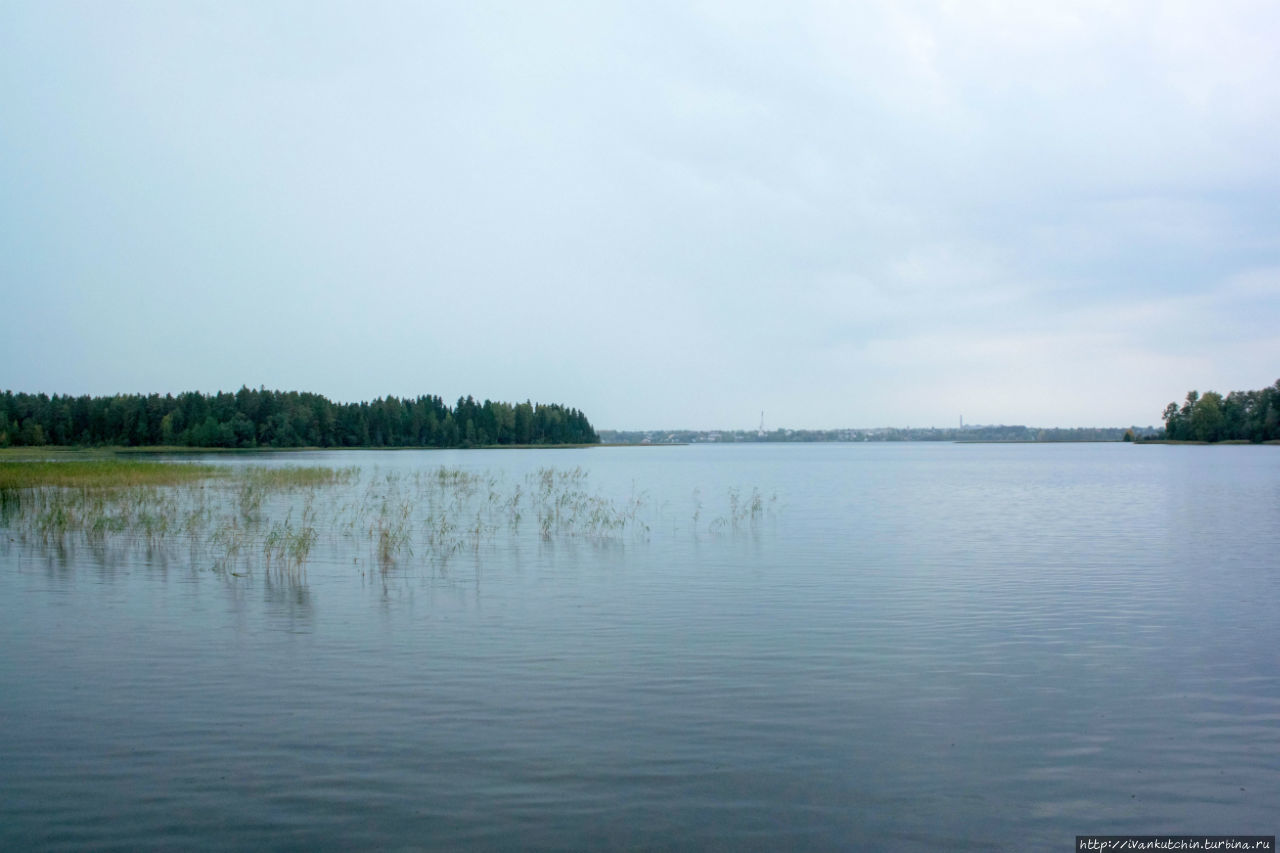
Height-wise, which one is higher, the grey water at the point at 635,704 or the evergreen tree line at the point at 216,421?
the evergreen tree line at the point at 216,421

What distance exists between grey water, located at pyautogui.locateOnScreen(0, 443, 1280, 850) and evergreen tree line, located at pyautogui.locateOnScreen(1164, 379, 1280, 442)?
145063 mm

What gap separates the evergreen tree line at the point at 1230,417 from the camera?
137500 mm

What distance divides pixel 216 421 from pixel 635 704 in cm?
14217

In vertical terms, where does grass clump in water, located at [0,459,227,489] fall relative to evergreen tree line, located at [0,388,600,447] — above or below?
below

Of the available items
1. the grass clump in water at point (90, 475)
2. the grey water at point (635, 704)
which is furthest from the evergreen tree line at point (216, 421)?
the grey water at point (635, 704)

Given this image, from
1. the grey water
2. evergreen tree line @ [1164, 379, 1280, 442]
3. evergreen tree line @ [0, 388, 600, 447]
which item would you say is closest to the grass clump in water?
the grey water

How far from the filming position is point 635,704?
933cm

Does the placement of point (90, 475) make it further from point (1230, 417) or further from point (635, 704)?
point (1230, 417)

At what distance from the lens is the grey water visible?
21.6 ft

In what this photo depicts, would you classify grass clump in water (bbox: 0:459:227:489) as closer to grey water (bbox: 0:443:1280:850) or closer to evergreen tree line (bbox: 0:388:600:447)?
grey water (bbox: 0:443:1280:850)

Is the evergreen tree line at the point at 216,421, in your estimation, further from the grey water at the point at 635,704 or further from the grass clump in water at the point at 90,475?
the grey water at the point at 635,704

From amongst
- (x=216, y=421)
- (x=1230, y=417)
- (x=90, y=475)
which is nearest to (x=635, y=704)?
(x=90, y=475)

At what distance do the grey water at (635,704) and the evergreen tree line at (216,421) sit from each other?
12725 centimetres

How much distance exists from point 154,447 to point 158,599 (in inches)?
5135
